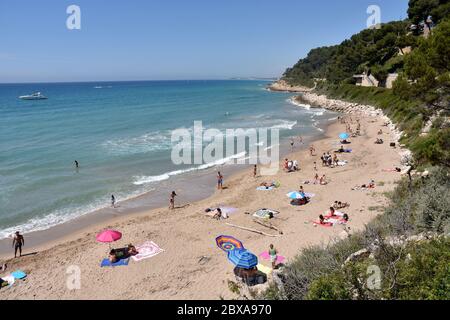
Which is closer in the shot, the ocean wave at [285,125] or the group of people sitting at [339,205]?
the group of people sitting at [339,205]

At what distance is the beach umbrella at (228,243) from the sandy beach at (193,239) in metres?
0.27

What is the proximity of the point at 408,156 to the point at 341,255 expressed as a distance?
1573 centimetres

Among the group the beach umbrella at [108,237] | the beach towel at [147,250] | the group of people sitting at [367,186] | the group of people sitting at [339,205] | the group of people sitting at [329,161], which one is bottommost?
the beach towel at [147,250]

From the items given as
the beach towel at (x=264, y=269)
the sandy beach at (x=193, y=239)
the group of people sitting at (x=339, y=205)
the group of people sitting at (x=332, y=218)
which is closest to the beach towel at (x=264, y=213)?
the sandy beach at (x=193, y=239)

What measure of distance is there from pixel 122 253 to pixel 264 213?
21.3 feet

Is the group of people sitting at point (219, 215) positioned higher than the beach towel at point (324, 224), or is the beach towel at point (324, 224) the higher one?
the beach towel at point (324, 224)

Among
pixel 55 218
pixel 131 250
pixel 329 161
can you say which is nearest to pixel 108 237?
pixel 131 250

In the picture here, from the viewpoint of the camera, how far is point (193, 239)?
49.2 ft

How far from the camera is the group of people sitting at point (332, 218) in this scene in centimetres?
1502

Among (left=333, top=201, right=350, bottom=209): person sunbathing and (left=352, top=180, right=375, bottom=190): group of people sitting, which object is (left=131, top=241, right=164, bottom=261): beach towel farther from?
(left=352, top=180, right=375, bottom=190): group of people sitting

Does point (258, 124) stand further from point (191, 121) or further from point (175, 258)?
point (175, 258)

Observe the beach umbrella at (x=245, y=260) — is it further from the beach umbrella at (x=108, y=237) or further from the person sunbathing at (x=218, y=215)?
the person sunbathing at (x=218, y=215)

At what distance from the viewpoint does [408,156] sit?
864 inches

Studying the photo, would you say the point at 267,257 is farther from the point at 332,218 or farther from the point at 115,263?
the point at 115,263
